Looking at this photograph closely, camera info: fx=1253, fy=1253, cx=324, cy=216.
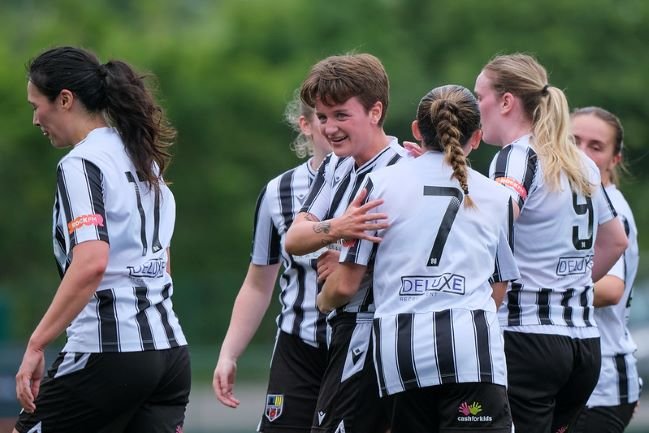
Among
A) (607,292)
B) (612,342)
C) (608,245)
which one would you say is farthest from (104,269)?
(612,342)

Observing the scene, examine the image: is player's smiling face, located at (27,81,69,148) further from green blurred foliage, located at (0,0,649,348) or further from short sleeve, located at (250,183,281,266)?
green blurred foliage, located at (0,0,649,348)

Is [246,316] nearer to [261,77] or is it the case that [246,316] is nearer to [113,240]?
[113,240]

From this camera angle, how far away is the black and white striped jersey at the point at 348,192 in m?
4.97

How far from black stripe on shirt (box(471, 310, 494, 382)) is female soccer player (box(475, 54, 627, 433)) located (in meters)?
0.65

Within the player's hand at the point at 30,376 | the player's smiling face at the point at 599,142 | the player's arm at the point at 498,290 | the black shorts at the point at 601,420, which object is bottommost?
the black shorts at the point at 601,420

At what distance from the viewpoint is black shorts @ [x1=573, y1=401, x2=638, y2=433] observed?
6.15m

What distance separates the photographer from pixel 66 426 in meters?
4.77

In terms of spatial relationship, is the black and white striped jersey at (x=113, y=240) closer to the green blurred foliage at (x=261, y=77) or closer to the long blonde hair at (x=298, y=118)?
the long blonde hair at (x=298, y=118)

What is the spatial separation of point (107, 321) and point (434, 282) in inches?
49.9

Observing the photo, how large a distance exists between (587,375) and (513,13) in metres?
17.1

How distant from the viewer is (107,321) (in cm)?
477

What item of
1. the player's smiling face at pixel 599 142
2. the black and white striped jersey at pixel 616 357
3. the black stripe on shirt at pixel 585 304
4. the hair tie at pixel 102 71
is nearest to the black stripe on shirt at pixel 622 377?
the black and white striped jersey at pixel 616 357

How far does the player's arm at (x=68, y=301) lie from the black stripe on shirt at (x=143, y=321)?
26cm

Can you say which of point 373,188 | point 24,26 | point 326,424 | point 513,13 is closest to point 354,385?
point 326,424
